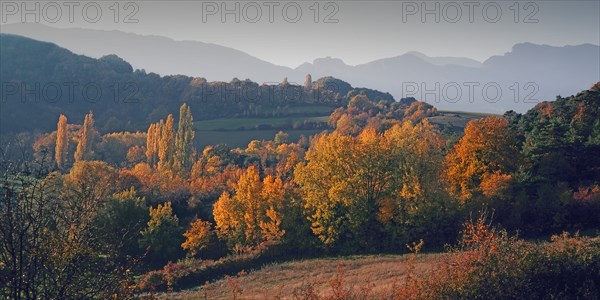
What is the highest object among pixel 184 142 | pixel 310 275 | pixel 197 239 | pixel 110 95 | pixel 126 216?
pixel 110 95

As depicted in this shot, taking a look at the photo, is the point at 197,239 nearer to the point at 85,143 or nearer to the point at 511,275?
the point at 511,275

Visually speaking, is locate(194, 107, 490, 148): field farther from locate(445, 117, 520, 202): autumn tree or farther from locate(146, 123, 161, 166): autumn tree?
locate(445, 117, 520, 202): autumn tree

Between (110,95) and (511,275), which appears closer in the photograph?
(511,275)

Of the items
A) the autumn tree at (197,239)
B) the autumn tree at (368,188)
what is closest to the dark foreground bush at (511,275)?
the autumn tree at (368,188)

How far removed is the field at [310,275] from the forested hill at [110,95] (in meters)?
109

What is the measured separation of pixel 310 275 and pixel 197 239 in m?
16.5

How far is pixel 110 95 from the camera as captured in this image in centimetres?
16575

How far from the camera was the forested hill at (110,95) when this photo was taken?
145 meters

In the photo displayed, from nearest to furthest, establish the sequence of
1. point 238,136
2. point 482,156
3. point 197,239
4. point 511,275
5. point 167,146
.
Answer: point 511,275, point 482,156, point 197,239, point 167,146, point 238,136

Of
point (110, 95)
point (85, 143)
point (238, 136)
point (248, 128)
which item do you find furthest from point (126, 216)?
point (110, 95)

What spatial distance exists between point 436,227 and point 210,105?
122 meters

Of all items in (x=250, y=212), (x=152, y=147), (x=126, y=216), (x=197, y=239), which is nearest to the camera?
(x=197, y=239)

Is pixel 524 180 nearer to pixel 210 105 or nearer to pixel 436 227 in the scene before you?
pixel 436 227

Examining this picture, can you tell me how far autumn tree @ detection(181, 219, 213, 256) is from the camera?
4509cm
